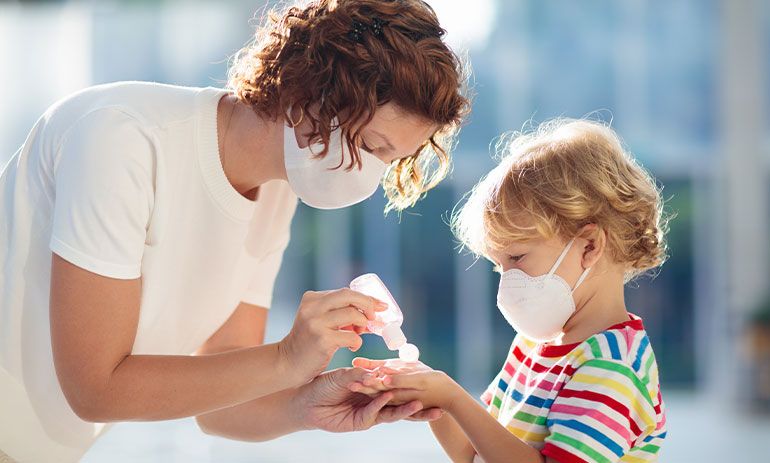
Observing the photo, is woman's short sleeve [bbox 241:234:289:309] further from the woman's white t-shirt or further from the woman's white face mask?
the woman's white face mask

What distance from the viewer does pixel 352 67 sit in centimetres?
138

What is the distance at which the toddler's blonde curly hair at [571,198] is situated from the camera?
1.51 m

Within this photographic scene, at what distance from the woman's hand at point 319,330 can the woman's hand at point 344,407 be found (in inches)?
6.1

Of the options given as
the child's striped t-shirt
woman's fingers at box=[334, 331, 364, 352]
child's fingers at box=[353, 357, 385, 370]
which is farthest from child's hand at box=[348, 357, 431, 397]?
the child's striped t-shirt

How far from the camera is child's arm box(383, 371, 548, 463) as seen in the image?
4.56 feet

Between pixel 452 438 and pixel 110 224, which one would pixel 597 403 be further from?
pixel 110 224

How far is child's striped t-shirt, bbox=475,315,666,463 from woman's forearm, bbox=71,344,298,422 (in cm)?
47

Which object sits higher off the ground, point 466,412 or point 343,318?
point 343,318

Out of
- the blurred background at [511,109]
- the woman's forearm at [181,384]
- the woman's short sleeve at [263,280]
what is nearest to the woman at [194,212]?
the woman's forearm at [181,384]

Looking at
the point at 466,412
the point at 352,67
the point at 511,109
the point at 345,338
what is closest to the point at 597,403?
the point at 466,412

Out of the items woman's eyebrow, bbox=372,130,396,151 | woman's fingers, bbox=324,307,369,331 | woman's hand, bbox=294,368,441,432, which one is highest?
woman's eyebrow, bbox=372,130,396,151

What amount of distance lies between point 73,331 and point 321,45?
25.0 inches

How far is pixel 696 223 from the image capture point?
7.41 meters

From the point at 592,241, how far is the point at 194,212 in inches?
30.5
